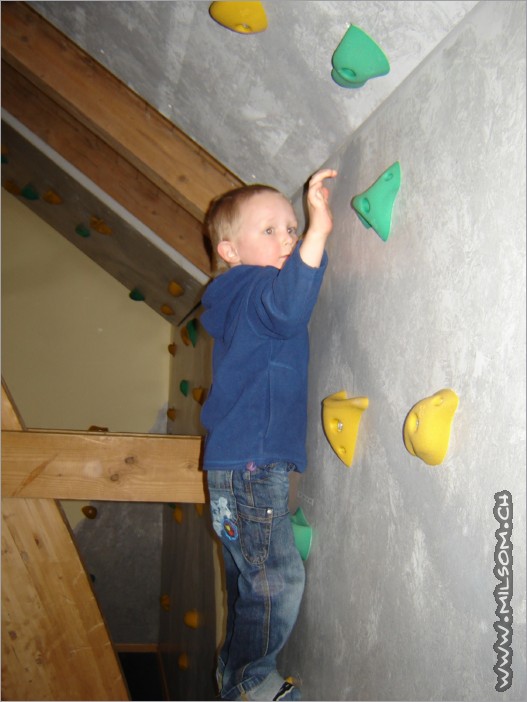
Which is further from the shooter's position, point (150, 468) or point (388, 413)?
point (150, 468)

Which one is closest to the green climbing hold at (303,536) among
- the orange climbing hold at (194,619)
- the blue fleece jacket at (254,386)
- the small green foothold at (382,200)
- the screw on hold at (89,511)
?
the blue fleece jacket at (254,386)

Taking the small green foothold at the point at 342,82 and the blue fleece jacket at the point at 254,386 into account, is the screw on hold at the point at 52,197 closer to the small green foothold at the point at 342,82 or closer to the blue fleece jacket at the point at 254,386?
the blue fleece jacket at the point at 254,386

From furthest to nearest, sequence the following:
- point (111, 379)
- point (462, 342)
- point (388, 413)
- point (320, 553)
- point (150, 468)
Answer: point (111, 379)
point (150, 468)
point (320, 553)
point (388, 413)
point (462, 342)

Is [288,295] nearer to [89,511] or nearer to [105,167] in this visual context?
[105,167]

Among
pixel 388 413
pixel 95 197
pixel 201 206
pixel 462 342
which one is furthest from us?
pixel 95 197

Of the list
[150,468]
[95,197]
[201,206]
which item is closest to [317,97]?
[201,206]

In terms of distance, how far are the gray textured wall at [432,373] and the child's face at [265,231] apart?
12 cm

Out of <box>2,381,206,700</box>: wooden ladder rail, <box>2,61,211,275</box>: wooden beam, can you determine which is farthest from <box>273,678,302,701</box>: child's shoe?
<box>2,61,211,275</box>: wooden beam

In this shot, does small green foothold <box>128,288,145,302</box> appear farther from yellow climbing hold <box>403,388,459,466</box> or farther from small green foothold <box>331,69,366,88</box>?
yellow climbing hold <box>403,388,459,466</box>

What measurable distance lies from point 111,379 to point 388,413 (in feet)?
10.8

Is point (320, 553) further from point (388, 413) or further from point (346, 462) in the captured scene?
point (388, 413)

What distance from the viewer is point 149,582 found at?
4.34m

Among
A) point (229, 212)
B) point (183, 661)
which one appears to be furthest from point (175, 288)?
point (183, 661)

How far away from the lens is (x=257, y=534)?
1.37 m
